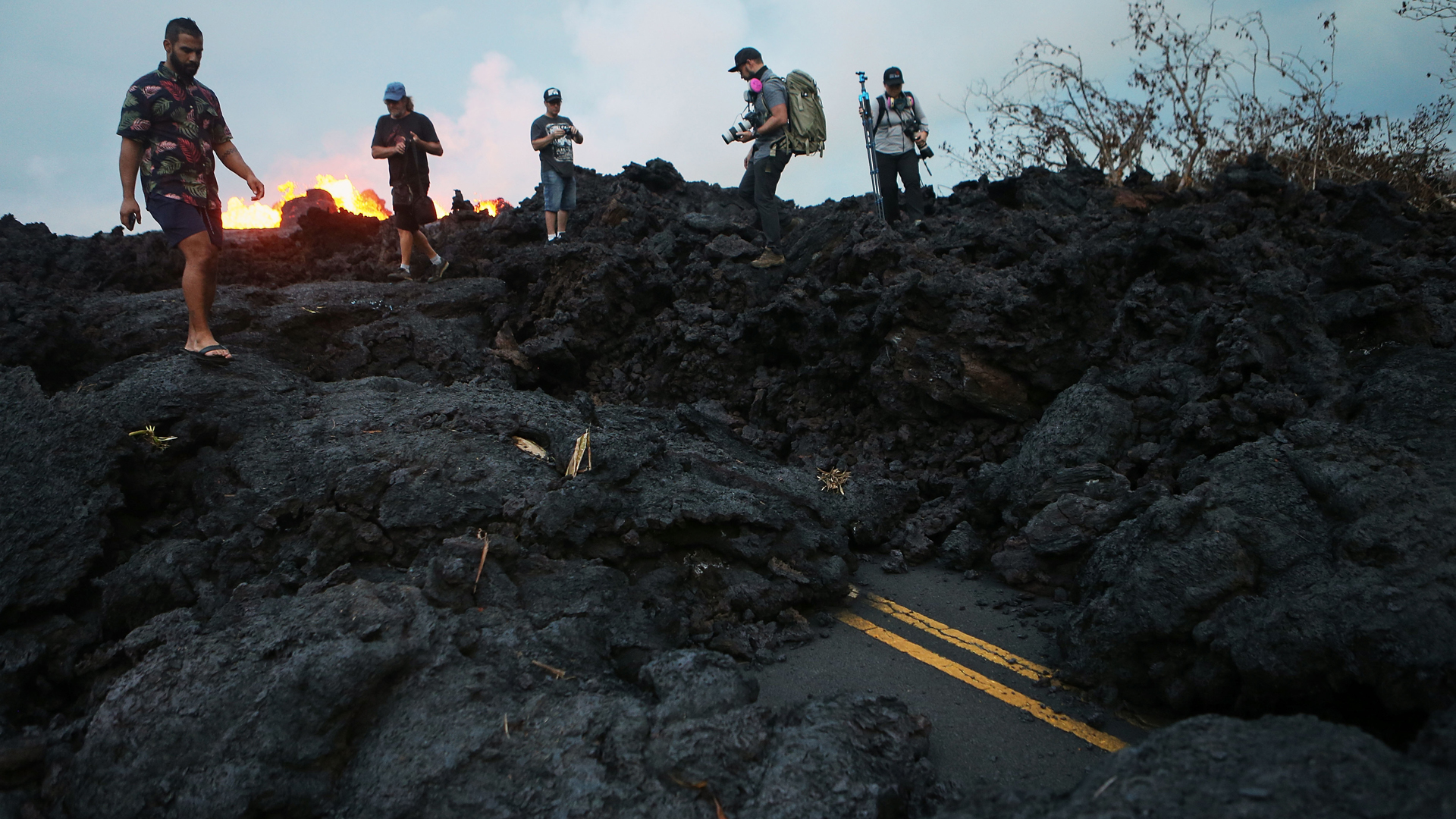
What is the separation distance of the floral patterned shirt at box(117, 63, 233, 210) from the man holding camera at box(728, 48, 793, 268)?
5.08 m

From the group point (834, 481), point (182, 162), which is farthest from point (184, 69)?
point (834, 481)

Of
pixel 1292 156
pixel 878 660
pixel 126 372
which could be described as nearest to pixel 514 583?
pixel 878 660

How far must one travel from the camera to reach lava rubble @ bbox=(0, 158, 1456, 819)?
2773 millimetres

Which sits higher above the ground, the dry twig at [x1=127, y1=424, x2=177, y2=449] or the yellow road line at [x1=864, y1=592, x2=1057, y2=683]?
the dry twig at [x1=127, y1=424, x2=177, y2=449]

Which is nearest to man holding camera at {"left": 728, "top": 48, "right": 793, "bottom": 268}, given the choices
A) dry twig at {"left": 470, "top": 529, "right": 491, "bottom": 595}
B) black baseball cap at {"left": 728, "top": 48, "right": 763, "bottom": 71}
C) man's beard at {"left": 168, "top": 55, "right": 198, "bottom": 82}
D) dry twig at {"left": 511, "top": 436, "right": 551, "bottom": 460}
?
black baseball cap at {"left": 728, "top": 48, "right": 763, "bottom": 71}

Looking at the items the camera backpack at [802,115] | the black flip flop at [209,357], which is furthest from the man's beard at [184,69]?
the camera backpack at [802,115]

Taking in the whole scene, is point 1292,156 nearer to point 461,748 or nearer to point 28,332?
point 461,748

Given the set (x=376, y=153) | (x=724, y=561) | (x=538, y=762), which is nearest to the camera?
(x=538, y=762)

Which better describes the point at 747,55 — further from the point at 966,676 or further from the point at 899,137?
the point at 966,676

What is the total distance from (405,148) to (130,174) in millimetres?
3836

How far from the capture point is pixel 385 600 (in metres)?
3.46

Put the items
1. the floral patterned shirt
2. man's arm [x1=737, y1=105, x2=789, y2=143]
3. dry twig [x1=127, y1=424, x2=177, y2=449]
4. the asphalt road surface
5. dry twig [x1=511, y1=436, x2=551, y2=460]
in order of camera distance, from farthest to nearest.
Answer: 1. man's arm [x1=737, y1=105, x2=789, y2=143]
2. the floral patterned shirt
3. dry twig [x1=511, y1=436, x2=551, y2=460]
4. dry twig [x1=127, y1=424, x2=177, y2=449]
5. the asphalt road surface

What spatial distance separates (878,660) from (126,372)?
19.1ft

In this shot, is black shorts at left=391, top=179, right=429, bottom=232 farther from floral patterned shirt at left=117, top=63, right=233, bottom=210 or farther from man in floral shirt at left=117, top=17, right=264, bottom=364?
floral patterned shirt at left=117, top=63, right=233, bottom=210
